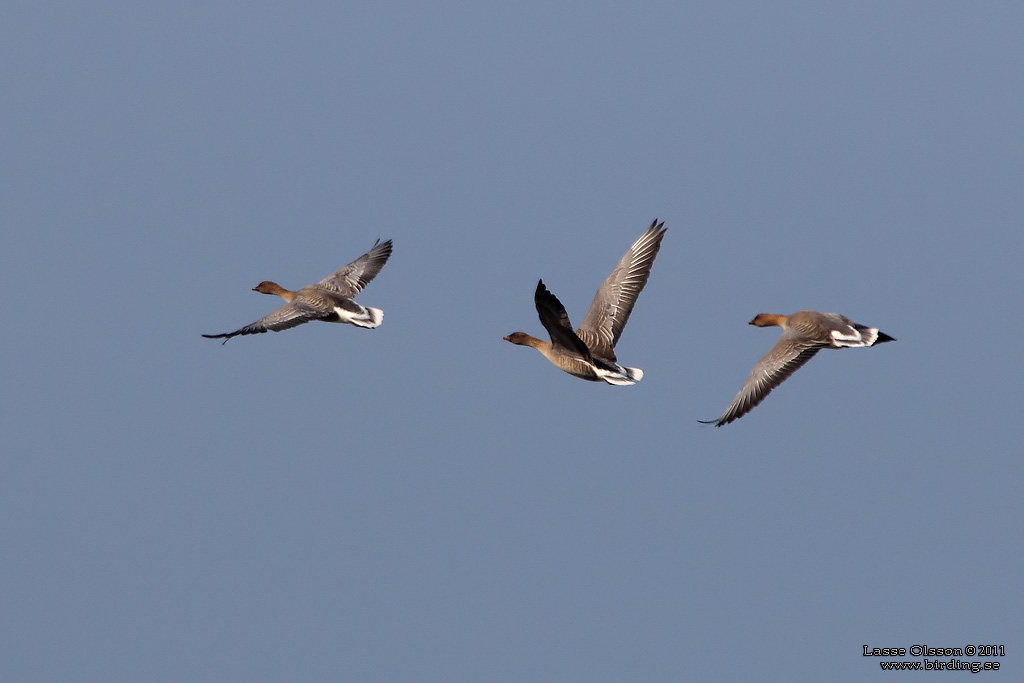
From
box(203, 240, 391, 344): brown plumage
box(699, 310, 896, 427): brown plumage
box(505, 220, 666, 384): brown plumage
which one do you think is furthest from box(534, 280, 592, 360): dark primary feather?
box(203, 240, 391, 344): brown plumage

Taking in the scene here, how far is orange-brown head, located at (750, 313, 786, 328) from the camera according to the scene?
905 inches

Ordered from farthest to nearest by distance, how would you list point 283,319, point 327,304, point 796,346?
point 327,304
point 283,319
point 796,346

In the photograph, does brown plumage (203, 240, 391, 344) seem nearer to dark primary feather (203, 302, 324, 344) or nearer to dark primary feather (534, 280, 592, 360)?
dark primary feather (203, 302, 324, 344)

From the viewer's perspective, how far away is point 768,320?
23.2m

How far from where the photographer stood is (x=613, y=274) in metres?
21.6

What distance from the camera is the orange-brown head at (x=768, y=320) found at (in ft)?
75.4

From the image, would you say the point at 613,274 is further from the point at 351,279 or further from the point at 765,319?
the point at 351,279

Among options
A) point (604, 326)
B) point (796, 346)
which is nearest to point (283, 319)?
point (604, 326)

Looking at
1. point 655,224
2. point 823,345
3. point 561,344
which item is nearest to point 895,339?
point 823,345

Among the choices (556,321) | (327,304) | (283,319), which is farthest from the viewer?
(327,304)

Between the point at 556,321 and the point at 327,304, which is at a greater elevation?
the point at 327,304

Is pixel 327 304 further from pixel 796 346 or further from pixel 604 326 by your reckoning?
pixel 796 346

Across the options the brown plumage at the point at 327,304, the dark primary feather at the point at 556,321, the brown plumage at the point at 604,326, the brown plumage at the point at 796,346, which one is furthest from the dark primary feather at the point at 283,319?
the brown plumage at the point at 796,346

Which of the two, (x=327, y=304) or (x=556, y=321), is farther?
(x=327, y=304)
